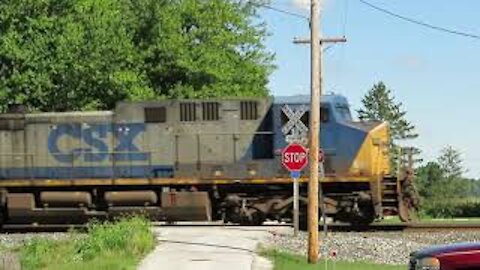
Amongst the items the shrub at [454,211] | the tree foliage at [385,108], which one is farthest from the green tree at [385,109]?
the shrub at [454,211]

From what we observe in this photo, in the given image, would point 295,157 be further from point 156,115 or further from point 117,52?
point 117,52

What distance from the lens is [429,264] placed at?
34.0 feet

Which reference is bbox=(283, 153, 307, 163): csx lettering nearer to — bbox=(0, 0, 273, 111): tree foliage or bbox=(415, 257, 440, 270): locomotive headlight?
bbox=(415, 257, 440, 270): locomotive headlight

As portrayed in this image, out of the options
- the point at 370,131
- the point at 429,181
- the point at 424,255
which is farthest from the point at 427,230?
the point at 429,181

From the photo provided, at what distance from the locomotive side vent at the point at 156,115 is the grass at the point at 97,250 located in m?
6.96

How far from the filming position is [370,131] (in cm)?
2825

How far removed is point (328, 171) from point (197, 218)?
4359 millimetres

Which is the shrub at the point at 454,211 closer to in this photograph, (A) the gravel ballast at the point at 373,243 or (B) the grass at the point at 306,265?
Result: (A) the gravel ballast at the point at 373,243

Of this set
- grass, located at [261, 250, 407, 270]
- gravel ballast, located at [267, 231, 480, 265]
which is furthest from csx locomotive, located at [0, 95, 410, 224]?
grass, located at [261, 250, 407, 270]

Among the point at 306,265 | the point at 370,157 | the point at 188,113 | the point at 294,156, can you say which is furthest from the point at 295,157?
the point at 188,113

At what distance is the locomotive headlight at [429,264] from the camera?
1028 centimetres

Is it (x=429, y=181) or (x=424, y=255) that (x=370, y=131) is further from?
(x=429, y=181)

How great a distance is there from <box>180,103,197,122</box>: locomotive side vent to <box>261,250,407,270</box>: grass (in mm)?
9476

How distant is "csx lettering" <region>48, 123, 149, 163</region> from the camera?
29391mm
